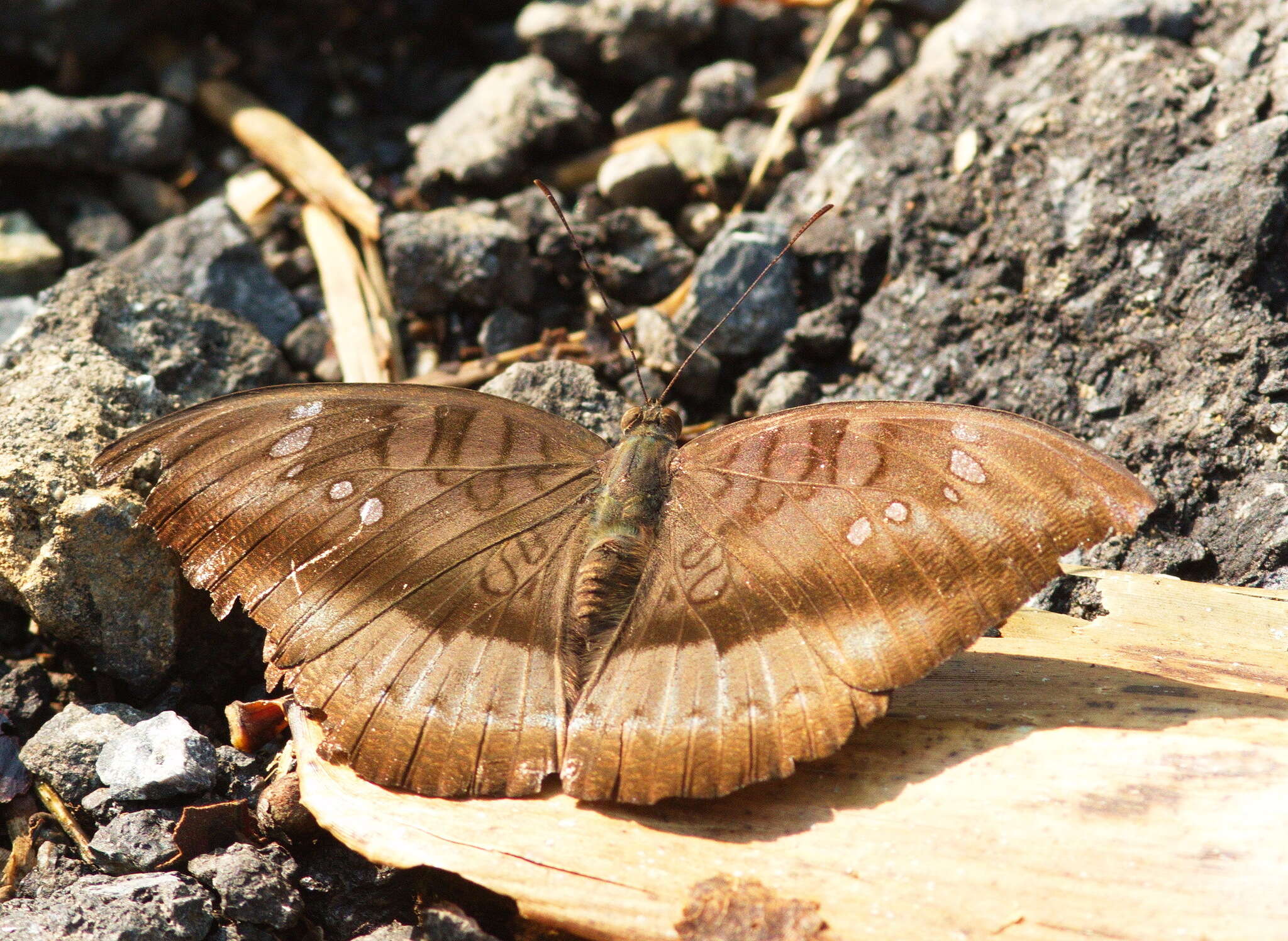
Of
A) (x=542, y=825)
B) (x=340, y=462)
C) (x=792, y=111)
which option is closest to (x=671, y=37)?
(x=792, y=111)

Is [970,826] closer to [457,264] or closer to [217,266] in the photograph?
[457,264]

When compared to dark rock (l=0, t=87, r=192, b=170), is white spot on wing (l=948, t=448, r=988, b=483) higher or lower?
lower

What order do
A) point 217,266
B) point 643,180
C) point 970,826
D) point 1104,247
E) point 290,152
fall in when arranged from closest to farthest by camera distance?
point 970,826
point 1104,247
point 217,266
point 643,180
point 290,152

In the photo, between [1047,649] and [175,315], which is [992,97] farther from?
[175,315]

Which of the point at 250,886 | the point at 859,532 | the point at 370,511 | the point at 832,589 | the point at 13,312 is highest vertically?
the point at 13,312

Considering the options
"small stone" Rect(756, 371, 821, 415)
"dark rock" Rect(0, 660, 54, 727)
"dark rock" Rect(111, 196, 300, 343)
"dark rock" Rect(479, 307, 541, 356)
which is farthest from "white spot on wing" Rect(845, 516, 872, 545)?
"dark rock" Rect(111, 196, 300, 343)

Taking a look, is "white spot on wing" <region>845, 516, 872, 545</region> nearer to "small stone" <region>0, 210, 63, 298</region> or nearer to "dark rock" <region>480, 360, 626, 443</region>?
"dark rock" <region>480, 360, 626, 443</region>

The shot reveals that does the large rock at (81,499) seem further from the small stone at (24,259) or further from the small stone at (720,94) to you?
the small stone at (720,94)

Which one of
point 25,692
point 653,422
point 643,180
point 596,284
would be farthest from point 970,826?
point 643,180
